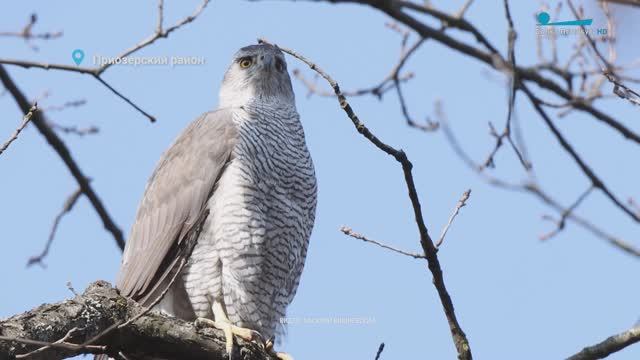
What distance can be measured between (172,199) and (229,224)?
21.8 inches

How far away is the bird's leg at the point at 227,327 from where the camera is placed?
202 inches

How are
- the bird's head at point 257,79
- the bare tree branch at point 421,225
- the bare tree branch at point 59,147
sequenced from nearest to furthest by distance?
the bare tree branch at point 421,225, the bare tree branch at point 59,147, the bird's head at point 257,79

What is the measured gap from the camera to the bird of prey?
5.77 metres

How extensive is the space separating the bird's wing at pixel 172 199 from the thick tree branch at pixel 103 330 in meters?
0.90

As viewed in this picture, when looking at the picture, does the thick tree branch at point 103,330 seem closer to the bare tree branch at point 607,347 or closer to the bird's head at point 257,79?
the bare tree branch at point 607,347

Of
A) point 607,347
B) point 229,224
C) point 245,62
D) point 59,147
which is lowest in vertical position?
point 607,347

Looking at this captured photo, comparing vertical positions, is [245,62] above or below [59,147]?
above

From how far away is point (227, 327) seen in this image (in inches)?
211

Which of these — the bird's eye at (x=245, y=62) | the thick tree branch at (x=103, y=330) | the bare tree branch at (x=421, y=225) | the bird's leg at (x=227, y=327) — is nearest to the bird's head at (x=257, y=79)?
the bird's eye at (x=245, y=62)

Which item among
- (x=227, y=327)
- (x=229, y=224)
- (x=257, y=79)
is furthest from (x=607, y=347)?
(x=257, y=79)

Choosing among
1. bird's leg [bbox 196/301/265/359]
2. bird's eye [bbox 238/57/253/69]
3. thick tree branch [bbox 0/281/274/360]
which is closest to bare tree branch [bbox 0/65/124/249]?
thick tree branch [bbox 0/281/274/360]

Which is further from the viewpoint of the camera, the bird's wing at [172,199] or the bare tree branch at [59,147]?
the bird's wing at [172,199]

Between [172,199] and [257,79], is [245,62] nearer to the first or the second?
[257,79]

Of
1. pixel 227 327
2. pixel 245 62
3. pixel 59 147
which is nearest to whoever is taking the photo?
pixel 59 147
